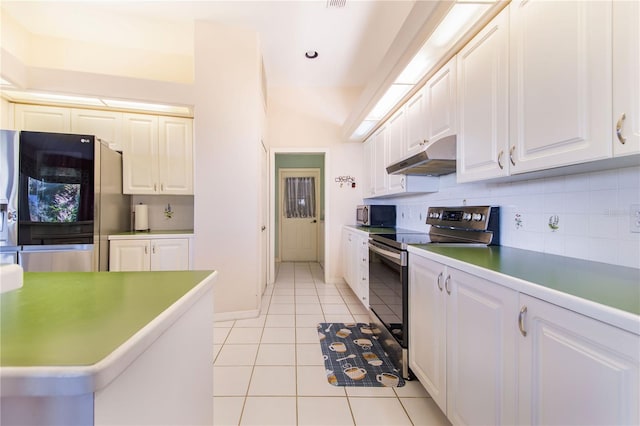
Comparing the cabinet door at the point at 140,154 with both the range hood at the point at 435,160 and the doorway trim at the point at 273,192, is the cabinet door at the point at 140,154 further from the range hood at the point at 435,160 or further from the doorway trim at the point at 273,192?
the range hood at the point at 435,160

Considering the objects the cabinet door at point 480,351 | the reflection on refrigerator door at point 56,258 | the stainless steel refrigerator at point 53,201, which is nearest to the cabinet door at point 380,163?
the cabinet door at point 480,351

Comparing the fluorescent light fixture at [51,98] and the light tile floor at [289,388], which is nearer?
the light tile floor at [289,388]

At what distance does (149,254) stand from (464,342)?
2.91m

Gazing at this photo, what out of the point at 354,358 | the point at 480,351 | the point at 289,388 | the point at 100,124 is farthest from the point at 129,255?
the point at 480,351

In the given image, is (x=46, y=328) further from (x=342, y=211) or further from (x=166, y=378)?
(x=342, y=211)

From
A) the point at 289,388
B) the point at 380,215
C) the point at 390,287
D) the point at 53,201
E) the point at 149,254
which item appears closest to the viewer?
the point at 289,388

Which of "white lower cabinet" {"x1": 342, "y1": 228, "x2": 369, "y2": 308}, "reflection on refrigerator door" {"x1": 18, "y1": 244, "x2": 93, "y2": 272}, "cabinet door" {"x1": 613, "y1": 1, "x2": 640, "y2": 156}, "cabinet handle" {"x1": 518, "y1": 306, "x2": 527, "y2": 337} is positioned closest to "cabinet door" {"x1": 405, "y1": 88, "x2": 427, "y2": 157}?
"white lower cabinet" {"x1": 342, "y1": 228, "x2": 369, "y2": 308}

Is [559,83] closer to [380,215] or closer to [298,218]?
[380,215]

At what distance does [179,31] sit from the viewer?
2754mm

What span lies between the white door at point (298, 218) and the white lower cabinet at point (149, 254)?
10.7 ft

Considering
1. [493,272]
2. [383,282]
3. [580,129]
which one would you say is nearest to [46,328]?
[493,272]

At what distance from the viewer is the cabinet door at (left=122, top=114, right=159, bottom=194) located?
9.69ft

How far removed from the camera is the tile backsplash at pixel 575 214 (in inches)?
42.0

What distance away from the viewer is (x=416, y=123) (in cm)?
228
